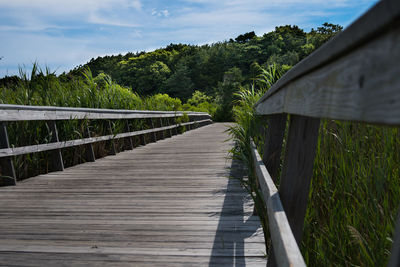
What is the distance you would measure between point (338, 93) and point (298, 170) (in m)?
0.69

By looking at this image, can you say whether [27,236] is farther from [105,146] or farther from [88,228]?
[105,146]

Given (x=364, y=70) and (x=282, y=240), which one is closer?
(x=364, y=70)

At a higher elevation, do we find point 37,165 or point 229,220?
point 37,165

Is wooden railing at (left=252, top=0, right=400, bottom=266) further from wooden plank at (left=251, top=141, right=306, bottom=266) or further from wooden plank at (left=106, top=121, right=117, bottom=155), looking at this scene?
wooden plank at (left=106, top=121, right=117, bottom=155)

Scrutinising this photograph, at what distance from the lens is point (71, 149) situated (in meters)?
5.10

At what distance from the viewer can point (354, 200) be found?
1.64 metres

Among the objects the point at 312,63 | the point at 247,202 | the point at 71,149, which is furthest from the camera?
the point at 71,149

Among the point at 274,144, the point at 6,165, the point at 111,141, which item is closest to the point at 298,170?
the point at 274,144

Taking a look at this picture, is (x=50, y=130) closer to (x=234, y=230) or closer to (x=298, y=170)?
(x=234, y=230)

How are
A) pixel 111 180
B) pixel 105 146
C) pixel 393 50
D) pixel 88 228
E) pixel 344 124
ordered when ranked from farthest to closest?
pixel 105 146 < pixel 111 180 < pixel 88 228 < pixel 344 124 < pixel 393 50

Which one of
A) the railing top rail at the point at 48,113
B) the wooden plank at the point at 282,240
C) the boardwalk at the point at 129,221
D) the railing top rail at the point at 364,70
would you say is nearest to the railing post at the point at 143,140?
the railing top rail at the point at 48,113

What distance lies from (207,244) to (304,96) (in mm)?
1399

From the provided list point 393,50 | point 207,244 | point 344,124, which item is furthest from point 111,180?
point 393,50

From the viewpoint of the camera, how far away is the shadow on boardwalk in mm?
1891
